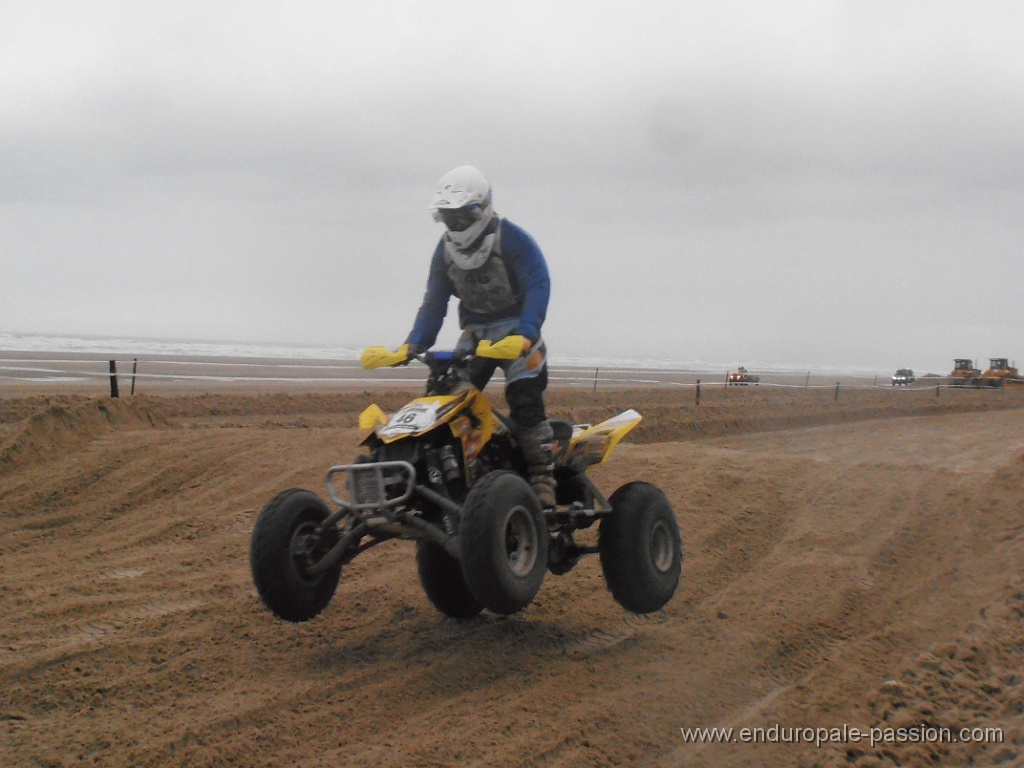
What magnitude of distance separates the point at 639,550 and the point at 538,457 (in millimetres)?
869

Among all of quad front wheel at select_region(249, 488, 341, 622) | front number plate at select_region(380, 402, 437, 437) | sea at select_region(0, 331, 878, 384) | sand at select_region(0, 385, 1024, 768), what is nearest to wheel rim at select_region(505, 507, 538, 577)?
sand at select_region(0, 385, 1024, 768)

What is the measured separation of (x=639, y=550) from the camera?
6.12m

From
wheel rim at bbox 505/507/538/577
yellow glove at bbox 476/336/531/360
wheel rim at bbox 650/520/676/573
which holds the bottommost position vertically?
wheel rim at bbox 650/520/676/573

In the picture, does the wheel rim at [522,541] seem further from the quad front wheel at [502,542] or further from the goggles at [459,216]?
the goggles at [459,216]

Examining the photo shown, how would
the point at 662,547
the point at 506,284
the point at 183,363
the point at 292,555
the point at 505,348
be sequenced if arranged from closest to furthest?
the point at 505,348 → the point at 292,555 → the point at 506,284 → the point at 662,547 → the point at 183,363

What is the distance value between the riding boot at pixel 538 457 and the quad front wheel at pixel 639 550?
45 cm

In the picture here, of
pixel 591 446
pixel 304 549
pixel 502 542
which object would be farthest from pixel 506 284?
pixel 304 549

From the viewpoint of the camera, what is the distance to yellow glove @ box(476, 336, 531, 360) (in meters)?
5.37

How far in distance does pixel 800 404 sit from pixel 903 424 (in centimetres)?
279

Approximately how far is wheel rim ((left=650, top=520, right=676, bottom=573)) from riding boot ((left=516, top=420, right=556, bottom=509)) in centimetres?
76

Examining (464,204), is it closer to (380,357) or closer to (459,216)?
(459,216)

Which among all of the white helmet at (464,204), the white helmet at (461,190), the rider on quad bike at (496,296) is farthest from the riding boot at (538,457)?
the white helmet at (461,190)

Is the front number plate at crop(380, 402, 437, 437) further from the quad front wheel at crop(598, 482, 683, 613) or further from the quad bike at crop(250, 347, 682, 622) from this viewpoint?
the quad front wheel at crop(598, 482, 683, 613)

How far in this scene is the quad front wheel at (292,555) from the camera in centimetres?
541
